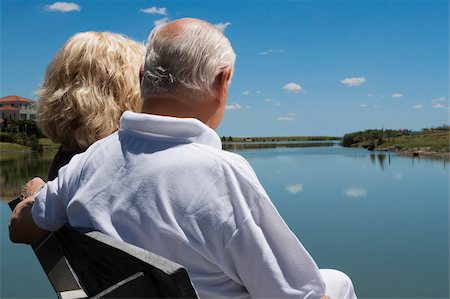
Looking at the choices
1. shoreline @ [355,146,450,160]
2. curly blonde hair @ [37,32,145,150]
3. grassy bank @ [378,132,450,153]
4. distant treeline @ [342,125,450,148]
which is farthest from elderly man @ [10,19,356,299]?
distant treeline @ [342,125,450,148]

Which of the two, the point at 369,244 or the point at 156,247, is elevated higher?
the point at 156,247

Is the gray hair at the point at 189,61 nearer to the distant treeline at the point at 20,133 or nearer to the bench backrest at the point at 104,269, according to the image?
the bench backrest at the point at 104,269

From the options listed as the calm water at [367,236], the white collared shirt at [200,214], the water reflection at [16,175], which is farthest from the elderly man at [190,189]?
the water reflection at [16,175]

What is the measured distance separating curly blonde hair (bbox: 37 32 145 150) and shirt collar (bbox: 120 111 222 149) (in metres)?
1.04

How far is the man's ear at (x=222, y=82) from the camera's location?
5.19ft

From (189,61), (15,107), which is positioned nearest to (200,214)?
(189,61)

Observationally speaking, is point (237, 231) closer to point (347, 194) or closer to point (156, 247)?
point (156, 247)

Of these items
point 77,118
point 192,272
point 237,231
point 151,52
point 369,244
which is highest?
point 151,52

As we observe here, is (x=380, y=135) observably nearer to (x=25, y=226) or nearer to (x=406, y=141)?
(x=406, y=141)

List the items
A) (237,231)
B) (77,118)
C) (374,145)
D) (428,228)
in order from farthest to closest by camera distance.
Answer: (374,145)
(428,228)
(77,118)
(237,231)

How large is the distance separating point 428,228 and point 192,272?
16786 millimetres

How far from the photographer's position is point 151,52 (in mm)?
1625

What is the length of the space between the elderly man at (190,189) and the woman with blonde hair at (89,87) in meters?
0.86

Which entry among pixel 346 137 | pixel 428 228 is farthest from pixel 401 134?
pixel 428 228
